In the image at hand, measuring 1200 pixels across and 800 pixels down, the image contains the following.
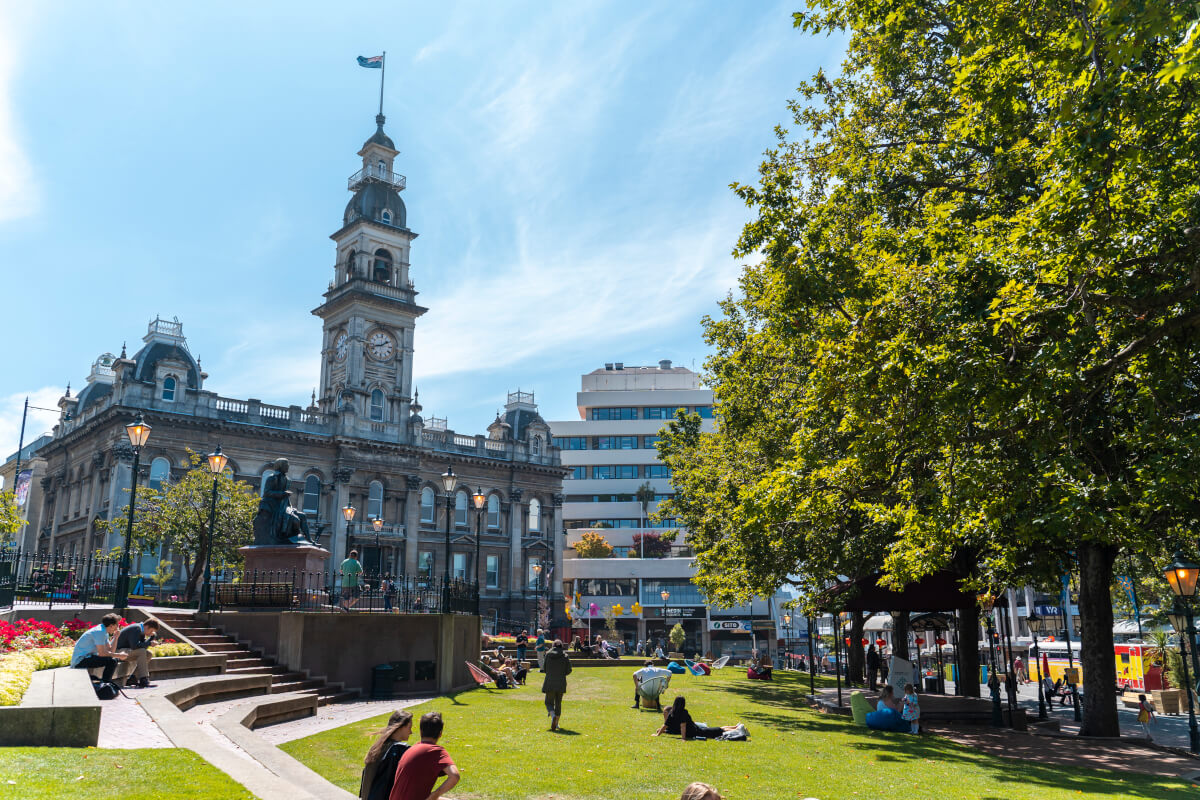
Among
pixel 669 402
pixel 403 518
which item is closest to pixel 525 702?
pixel 403 518

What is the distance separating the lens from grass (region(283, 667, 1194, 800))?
35.0 ft

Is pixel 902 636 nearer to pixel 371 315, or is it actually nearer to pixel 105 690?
pixel 105 690

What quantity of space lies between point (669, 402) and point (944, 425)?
76869 mm

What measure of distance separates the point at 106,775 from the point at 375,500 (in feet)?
168

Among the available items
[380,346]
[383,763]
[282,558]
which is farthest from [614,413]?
[383,763]

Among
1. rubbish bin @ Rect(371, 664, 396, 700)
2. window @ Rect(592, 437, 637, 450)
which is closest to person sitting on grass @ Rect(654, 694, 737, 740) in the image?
rubbish bin @ Rect(371, 664, 396, 700)

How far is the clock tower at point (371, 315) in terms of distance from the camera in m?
58.6

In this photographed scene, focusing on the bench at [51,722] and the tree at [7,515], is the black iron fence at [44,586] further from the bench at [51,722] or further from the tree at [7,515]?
the bench at [51,722]

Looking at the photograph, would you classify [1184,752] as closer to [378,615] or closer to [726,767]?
[726,767]

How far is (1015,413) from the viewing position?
42.3ft

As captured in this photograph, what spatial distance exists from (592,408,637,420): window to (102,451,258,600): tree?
169 feet

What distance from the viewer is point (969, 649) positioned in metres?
23.5

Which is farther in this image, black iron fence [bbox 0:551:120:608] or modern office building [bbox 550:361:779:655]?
modern office building [bbox 550:361:779:655]

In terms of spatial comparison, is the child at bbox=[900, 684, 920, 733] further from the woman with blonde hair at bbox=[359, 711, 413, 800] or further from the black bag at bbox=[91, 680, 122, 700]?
the black bag at bbox=[91, 680, 122, 700]
